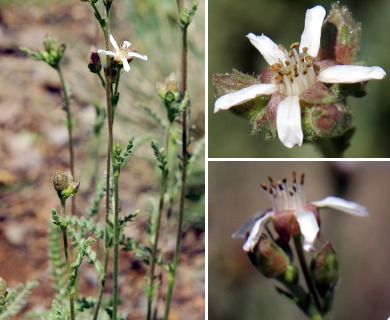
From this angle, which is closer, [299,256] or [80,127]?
[299,256]

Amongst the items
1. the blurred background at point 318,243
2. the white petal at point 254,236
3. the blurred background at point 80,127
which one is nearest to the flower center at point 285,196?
the white petal at point 254,236

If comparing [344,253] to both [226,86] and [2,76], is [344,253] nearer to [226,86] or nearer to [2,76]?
[226,86]

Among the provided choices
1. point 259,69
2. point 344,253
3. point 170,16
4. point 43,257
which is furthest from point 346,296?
point 170,16

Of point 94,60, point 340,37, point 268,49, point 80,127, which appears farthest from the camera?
point 80,127

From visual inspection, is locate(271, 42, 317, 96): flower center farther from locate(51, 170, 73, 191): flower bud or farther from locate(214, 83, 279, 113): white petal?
locate(51, 170, 73, 191): flower bud

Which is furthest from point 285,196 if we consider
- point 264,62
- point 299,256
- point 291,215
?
point 264,62

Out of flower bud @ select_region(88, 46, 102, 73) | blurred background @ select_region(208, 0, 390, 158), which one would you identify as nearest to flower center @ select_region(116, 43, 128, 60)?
flower bud @ select_region(88, 46, 102, 73)

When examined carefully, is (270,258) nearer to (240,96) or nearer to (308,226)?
(308,226)

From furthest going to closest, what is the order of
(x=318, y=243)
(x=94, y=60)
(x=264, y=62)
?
(x=264, y=62)
(x=318, y=243)
(x=94, y=60)
